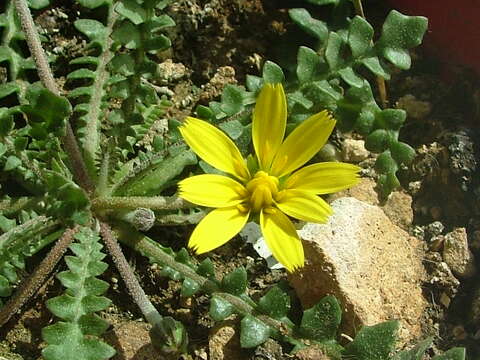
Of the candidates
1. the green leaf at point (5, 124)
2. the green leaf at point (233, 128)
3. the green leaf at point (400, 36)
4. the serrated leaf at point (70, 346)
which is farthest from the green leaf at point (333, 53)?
the serrated leaf at point (70, 346)

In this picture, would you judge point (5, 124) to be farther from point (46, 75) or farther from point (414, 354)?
point (414, 354)

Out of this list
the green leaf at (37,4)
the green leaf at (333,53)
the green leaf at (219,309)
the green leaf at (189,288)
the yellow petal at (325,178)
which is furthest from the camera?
the green leaf at (37,4)

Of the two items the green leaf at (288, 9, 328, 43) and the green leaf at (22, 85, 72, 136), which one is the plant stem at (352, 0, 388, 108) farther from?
the green leaf at (22, 85, 72, 136)

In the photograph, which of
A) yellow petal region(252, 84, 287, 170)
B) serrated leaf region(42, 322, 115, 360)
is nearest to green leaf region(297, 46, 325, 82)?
yellow petal region(252, 84, 287, 170)

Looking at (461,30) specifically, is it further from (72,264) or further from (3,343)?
(3,343)

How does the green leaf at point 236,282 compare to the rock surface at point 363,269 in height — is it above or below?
above

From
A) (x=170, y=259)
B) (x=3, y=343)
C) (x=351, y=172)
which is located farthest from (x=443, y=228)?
(x=3, y=343)

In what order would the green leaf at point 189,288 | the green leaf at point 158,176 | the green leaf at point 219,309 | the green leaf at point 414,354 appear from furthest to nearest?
the green leaf at point 158,176 < the green leaf at point 189,288 < the green leaf at point 219,309 < the green leaf at point 414,354

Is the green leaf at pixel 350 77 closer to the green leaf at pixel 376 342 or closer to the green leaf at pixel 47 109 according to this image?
the green leaf at pixel 376 342

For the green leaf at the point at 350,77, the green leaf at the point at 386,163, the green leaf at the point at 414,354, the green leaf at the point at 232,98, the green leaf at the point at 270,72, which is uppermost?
the green leaf at the point at 270,72
